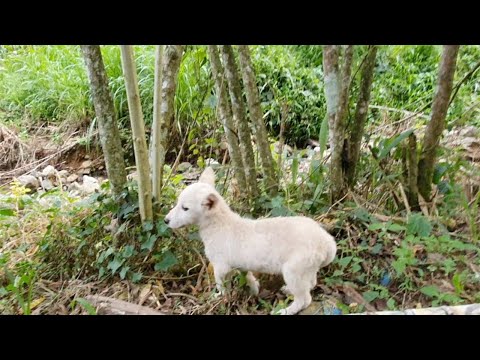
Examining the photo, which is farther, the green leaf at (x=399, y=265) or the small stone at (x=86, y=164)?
the small stone at (x=86, y=164)

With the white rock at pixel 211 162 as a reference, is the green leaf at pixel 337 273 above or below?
below

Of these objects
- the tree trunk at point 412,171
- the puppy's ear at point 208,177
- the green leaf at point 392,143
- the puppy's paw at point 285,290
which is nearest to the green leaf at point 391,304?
the puppy's paw at point 285,290

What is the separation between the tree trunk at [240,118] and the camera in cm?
277

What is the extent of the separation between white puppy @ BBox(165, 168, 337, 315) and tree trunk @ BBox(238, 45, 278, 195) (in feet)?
1.60

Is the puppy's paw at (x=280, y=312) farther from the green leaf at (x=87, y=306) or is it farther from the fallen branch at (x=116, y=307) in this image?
the green leaf at (x=87, y=306)

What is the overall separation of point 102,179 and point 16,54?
114 cm

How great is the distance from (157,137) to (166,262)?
61 cm

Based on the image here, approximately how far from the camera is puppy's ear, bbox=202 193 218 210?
7.80 feet

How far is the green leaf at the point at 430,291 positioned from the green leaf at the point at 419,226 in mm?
281

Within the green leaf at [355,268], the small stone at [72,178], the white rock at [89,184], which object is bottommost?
the green leaf at [355,268]

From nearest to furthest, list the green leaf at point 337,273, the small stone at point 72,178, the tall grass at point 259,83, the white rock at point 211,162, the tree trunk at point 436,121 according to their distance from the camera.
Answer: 1. the green leaf at point 337,273
2. the tree trunk at point 436,121
3. the white rock at point 211,162
4. the tall grass at point 259,83
5. the small stone at point 72,178

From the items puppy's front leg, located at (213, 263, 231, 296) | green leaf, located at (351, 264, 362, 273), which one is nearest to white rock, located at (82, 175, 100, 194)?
puppy's front leg, located at (213, 263, 231, 296)

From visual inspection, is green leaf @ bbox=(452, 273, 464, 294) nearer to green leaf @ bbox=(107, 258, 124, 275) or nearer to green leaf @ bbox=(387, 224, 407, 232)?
green leaf @ bbox=(387, 224, 407, 232)

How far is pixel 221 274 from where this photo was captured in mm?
2428
